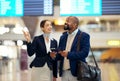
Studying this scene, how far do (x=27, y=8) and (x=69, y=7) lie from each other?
31.0 inches

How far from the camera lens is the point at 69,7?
6785 millimetres

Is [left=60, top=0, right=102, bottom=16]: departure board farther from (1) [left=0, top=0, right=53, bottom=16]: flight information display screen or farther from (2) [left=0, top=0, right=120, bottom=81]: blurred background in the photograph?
(1) [left=0, top=0, right=53, bottom=16]: flight information display screen

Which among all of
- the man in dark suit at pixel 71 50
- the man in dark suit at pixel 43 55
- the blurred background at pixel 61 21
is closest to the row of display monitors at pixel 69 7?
the blurred background at pixel 61 21

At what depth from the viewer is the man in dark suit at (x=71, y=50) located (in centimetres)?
438

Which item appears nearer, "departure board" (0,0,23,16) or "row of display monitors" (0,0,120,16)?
"row of display monitors" (0,0,120,16)

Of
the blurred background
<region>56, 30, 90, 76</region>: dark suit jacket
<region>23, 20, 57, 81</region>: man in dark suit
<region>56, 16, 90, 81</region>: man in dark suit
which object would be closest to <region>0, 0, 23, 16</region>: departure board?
the blurred background

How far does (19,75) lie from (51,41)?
212 inches

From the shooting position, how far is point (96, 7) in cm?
674

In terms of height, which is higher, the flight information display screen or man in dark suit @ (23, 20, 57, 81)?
the flight information display screen

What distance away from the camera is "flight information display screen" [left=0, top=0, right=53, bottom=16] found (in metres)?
6.77

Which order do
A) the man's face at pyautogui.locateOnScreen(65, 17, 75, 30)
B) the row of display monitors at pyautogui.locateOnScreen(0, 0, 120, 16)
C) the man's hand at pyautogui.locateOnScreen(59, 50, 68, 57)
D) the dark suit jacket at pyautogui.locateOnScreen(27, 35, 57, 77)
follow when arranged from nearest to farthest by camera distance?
the man's hand at pyautogui.locateOnScreen(59, 50, 68, 57) → the man's face at pyautogui.locateOnScreen(65, 17, 75, 30) → the dark suit jacket at pyautogui.locateOnScreen(27, 35, 57, 77) → the row of display monitors at pyautogui.locateOnScreen(0, 0, 120, 16)

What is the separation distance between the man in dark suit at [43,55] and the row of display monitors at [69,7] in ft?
5.42

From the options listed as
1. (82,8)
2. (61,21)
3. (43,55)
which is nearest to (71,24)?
(43,55)

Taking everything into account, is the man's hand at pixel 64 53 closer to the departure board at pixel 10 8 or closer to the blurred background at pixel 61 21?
the blurred background at pixel 61 21
